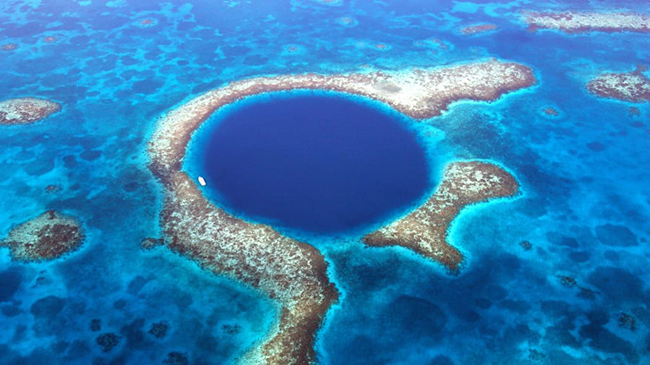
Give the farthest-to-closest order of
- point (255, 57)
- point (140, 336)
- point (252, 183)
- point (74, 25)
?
point (74, 25)
point (255, 57)
point (252, 183)
point (140, 336)

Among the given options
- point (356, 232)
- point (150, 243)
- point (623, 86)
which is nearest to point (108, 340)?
point (150, 243)

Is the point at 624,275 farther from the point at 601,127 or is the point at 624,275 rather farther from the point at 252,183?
the point at 252,183

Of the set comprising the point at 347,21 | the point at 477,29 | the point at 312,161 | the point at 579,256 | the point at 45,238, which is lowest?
the point at 579,256

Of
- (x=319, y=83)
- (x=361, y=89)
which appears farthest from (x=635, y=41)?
(x=319, y=83)

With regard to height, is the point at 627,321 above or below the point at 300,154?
below

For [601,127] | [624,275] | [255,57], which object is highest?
[255,57]

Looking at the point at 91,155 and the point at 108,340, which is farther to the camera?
the point at 91,155

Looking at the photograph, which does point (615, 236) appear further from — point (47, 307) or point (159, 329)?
point (47, 307)
